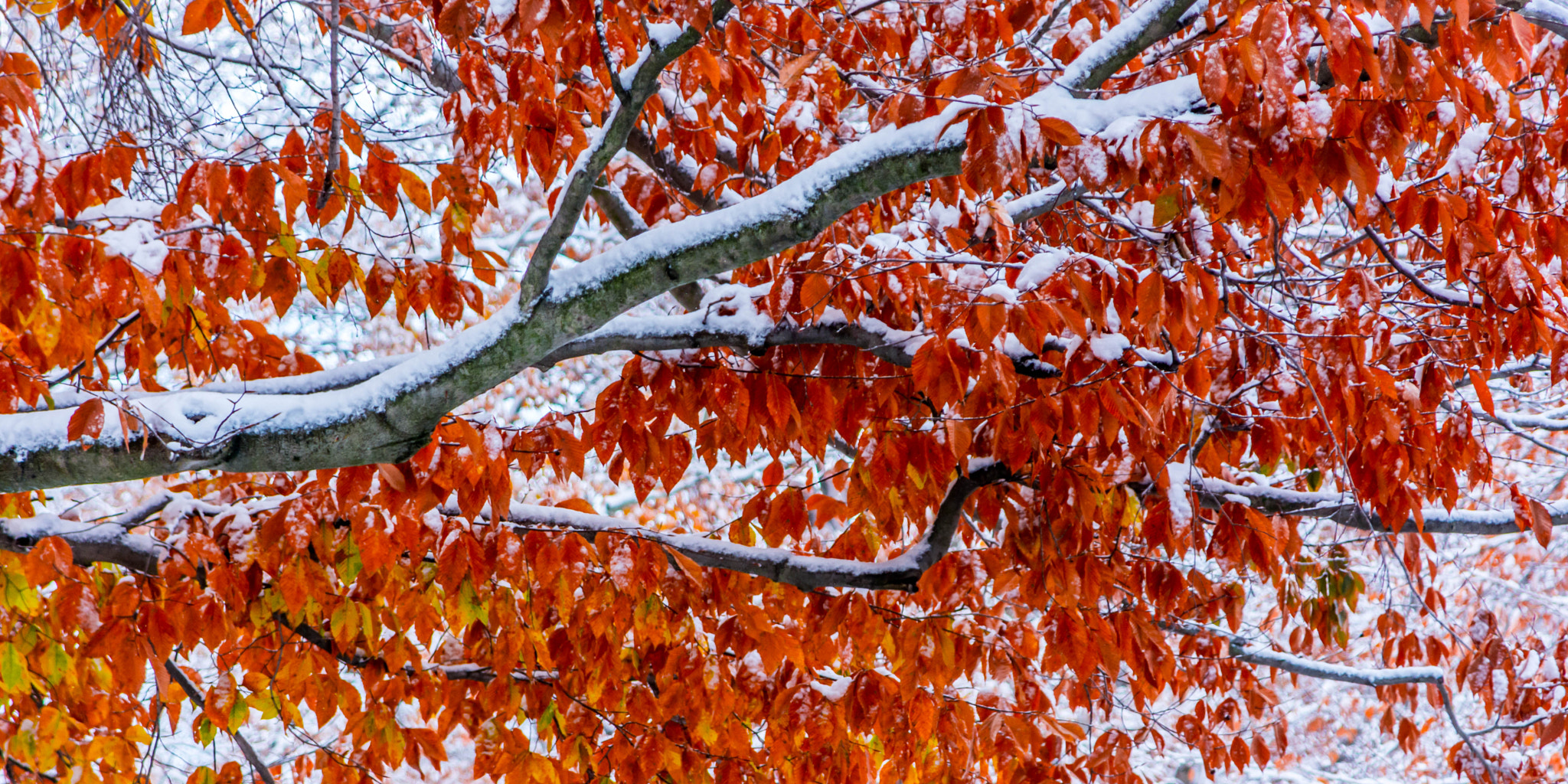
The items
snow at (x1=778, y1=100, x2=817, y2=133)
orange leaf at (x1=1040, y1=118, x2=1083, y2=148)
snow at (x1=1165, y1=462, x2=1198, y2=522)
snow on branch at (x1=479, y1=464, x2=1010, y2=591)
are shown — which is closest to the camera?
orange leaf at (x1=1040, y1=118, x2=1083, y2=148)

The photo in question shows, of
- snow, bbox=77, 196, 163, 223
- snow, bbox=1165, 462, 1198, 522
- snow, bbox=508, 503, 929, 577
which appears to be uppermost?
snow, bbox=1165, 462, 1198, 522

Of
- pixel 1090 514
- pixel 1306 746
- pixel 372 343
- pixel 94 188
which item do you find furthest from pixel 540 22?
pixel 1306 746

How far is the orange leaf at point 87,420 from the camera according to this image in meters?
1.97

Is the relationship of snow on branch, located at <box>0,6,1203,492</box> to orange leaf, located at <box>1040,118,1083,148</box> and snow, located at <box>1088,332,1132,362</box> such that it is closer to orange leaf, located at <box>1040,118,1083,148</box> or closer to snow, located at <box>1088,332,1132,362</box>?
orange leaf, located at <box>1040,118,1083,148</box>

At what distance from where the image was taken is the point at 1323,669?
4.02 meters

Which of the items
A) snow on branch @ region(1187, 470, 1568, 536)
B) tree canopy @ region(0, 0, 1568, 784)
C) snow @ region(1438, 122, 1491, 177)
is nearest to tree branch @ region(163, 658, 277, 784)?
tree canopy @ region(0, 0, 1568, 784)

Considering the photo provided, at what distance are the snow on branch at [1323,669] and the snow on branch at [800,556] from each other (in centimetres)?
153

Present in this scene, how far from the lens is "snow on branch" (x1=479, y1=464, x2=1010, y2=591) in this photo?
3000 mm

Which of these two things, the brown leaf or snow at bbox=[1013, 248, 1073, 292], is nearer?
the brown leaf

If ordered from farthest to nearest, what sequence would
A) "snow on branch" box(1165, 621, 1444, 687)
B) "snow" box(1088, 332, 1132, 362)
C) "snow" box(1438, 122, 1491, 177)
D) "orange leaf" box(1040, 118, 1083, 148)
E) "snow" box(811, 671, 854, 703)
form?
"snow on branch" box(1165, 621, 1444, 687) → "snow" box(811, 671, 854, 703) → "snow" box(1438, 122, 1491, 177) → "snow" box(1088, 332, 1132, 362) → "orange leaf" box(1040, 118, 1083, 148)

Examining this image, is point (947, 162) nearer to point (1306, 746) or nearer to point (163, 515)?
point (163, 515)

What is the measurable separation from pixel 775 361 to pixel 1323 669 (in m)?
2.69

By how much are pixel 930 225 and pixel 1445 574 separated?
678cm

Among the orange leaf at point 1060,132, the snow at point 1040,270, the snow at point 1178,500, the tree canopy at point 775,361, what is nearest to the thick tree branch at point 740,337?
the tree canopy at point 775,361
